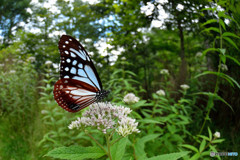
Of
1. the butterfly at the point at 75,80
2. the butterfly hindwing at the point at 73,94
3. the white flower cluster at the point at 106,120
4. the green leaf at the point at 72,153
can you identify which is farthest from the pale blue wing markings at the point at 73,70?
the green leaf at the point at 72,153

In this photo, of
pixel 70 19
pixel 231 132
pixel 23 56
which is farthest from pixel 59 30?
pixel 231 132

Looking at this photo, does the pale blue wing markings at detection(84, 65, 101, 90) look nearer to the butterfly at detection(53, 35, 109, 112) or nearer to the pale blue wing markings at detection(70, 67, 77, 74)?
the butterfly at detection(53, 35, 109, 112)

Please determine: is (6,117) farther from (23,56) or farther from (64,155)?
(64,155)

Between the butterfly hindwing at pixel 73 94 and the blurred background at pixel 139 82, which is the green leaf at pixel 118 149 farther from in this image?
the butterfly hindwing at pixel 73 94

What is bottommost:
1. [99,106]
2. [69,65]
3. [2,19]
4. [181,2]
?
[99,106]

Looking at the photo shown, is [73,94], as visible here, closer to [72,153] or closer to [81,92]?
[81,92]
